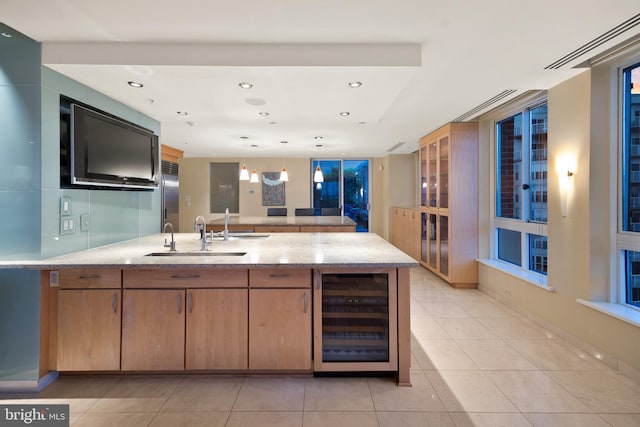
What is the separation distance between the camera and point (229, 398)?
224 centimetres

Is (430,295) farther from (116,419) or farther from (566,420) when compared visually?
(116,419)

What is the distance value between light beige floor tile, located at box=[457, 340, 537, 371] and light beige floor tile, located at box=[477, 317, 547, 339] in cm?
25

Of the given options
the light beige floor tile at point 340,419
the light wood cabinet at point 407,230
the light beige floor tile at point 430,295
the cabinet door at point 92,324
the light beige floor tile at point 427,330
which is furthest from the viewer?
the light wood cabinet at point 407,230

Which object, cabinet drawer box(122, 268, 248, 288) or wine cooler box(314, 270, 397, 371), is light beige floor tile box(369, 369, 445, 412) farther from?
cabinet drawer box(122, 268, 248, 288)

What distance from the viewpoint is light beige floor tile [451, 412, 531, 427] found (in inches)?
78.0

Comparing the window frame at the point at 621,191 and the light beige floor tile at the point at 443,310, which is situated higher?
the window frame at the point at 621,191

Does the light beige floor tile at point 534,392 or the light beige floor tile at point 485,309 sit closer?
the light beige floor tile at point 534,392

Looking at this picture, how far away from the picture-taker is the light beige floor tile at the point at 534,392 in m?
2.15

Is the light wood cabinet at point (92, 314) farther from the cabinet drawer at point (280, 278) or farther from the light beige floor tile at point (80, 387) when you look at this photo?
the cabinet drawer at point (280, 278)

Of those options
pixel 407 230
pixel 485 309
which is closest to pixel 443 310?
pixel 485 309

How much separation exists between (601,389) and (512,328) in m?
1.13

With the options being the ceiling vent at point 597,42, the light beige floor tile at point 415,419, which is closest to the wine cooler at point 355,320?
the light beige floor tile at point 415,419

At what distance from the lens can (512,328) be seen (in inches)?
137

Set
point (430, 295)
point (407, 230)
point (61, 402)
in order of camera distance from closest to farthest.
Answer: point (61, 402)
point (430, 295)
point (407, 230)
